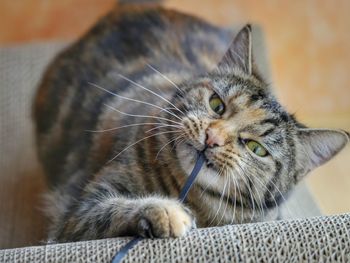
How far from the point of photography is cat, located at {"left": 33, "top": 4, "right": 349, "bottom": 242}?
45.5 inches

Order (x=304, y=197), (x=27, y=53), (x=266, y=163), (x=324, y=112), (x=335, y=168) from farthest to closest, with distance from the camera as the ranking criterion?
(x=324, y=112) → (x=335, y=168) → (x=27, y=53) → (x=304, y=197) → (x=266, y=163)

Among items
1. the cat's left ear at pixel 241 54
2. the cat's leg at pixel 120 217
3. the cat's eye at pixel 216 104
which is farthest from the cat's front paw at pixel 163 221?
the cat's left ear at pixel 241 54

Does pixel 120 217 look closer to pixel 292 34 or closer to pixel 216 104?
pixel 216 104

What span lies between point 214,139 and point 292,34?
145 centimetres

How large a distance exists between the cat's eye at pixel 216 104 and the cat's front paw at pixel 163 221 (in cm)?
28

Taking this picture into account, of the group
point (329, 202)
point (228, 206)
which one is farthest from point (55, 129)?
point (329, 202)

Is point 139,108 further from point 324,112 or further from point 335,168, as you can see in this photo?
point 324,112

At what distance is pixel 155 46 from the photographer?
1.75 metres

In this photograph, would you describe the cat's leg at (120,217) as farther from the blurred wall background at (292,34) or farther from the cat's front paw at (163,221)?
the blurred wall background at (292,34)

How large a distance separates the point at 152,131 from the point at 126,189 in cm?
16

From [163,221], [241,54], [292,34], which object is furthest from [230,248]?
[292,34]

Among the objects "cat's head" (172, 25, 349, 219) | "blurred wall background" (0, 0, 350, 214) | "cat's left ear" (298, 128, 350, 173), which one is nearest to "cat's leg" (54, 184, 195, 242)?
"cat's head" (172, 25, 349, 219)

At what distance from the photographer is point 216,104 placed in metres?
1.26

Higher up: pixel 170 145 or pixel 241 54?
pixel 241 54
